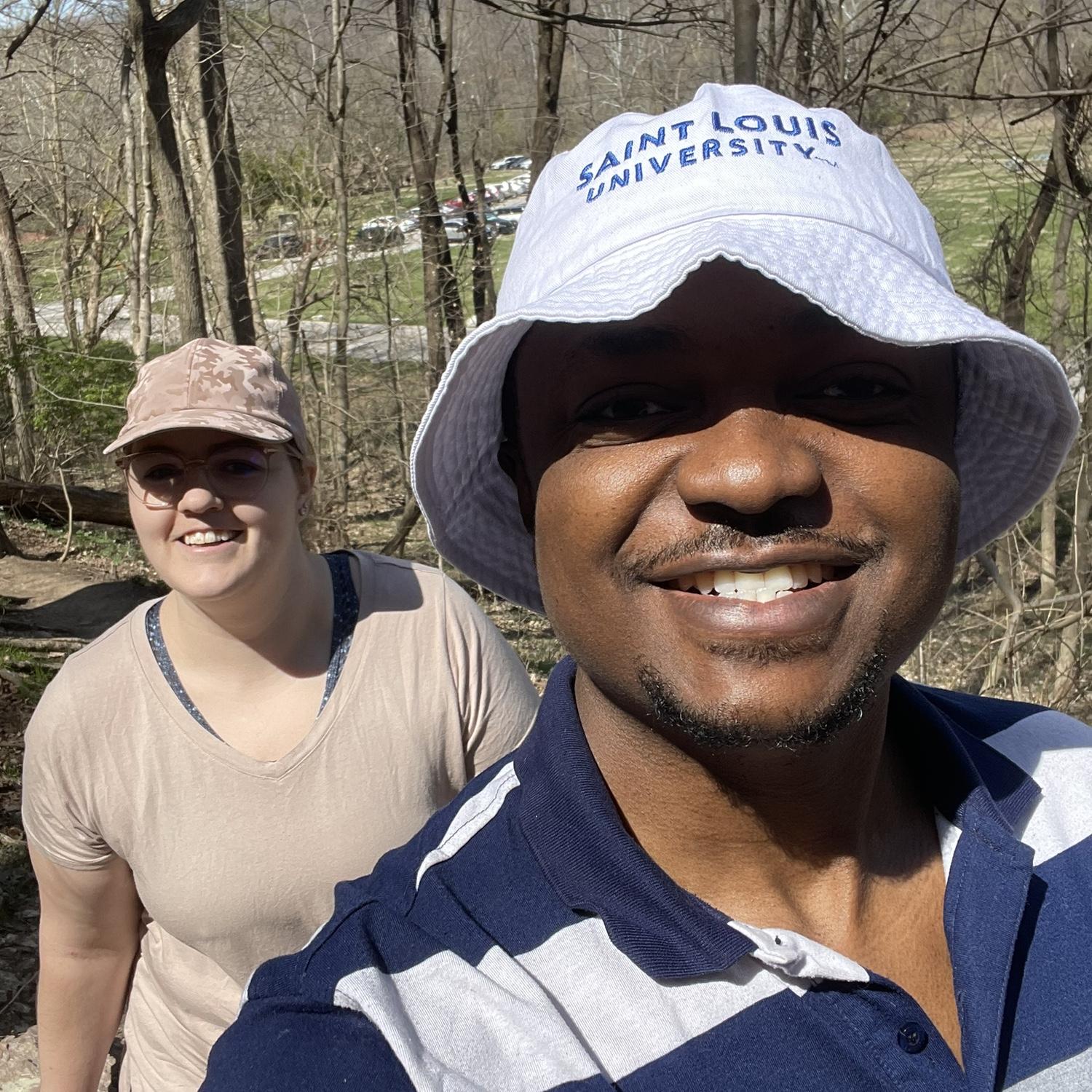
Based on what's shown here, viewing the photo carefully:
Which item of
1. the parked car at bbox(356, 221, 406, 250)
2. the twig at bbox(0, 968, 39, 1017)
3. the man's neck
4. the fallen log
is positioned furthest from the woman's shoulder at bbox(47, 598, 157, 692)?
the fallen log

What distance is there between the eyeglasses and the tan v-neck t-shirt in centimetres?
30

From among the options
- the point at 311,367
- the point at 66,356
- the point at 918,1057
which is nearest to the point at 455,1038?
the point at 918,1057

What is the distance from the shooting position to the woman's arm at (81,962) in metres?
2.38

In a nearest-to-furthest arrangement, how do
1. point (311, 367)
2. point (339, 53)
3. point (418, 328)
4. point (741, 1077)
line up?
point (741, 1077)
point (339, 53)
point (418, 328)
point (311, 367)

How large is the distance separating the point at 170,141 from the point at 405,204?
3417 mm

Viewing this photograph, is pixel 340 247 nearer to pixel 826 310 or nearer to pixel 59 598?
pixel 59 598

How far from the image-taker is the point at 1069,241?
7754 millimetres

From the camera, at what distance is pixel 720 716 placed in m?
1.30

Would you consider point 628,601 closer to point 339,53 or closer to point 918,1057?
point 918,1057

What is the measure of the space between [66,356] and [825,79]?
28.1 ft

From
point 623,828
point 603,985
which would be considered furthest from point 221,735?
point 603,985

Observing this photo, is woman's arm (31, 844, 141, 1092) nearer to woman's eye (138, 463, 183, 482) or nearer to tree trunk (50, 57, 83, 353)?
woman's eye (138, 463, 183, 482)

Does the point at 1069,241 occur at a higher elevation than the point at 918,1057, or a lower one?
higher

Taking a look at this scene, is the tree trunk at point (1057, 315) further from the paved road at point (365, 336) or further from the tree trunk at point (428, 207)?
the paved road at point (365, 336)
